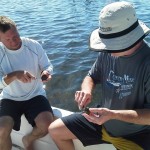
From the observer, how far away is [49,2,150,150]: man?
7.30ft

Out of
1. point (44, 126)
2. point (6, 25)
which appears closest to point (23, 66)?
point (6, 25)

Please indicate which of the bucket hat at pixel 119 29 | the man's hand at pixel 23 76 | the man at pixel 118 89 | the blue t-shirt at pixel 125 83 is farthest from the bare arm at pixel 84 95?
the man's hand at pixel 23 76

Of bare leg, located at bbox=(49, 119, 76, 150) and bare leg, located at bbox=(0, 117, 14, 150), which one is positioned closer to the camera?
bare leg, located at bbox=(49, 119, 76, 150)

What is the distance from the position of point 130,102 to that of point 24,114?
4.53 feet

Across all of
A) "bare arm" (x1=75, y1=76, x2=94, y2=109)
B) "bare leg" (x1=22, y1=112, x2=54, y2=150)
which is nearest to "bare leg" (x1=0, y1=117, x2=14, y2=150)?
"bare leg" (x1=22, y1=112, x2=54, y2=150)

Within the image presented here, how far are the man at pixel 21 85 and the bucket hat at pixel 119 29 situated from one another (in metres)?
1.20

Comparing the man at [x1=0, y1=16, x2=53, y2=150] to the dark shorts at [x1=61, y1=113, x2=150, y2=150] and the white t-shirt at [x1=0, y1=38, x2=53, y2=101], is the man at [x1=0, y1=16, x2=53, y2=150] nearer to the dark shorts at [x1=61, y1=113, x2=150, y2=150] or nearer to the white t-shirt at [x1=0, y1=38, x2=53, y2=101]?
the white t-shirt at [x1=0, y1=38, x2=53, y2=101]

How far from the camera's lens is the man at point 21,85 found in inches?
128

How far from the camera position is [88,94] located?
2.72 meters

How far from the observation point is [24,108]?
3473 mm

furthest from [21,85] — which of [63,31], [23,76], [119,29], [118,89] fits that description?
[63,31]

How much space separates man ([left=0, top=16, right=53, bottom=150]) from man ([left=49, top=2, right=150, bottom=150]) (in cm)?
51

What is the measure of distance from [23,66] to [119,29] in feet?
5.28

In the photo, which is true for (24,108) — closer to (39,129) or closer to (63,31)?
(39,129)
